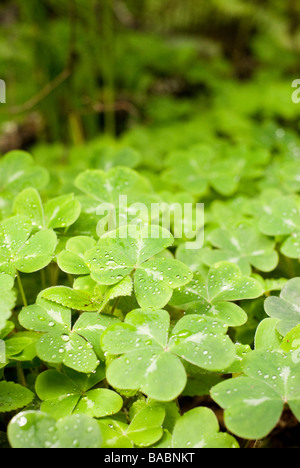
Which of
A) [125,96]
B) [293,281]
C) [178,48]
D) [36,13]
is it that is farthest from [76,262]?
[178,48]

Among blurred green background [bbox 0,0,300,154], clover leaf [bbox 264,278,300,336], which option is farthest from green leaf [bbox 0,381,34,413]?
blurred green background [bbox 0,0,300,154]

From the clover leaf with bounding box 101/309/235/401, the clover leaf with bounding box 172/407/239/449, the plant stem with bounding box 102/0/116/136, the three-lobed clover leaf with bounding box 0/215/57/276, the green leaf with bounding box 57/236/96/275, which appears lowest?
the clover leaf with bounding box 172/407/239/449

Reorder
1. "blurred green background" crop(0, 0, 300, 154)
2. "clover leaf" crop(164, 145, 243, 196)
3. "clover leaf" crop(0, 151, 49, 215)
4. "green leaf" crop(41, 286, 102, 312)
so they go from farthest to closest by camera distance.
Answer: "blurred green background" crop(0, 0, 300, 154) → "clover leaf" crop(164, 145, 243, 196) → "clover leaf" crop(0, 151, 49, 215) → "green leaf" crop(41, 286, 102, 312)

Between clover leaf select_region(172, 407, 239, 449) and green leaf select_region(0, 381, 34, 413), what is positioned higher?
clover leaf select_region(172, 407, 239, 449)

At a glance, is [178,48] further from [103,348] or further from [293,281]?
[103,348]

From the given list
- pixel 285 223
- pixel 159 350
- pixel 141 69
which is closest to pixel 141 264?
pixel 159 350

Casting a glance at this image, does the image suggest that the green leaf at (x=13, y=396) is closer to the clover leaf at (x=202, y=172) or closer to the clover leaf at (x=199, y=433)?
the clover leaf at (x=199, y=433)

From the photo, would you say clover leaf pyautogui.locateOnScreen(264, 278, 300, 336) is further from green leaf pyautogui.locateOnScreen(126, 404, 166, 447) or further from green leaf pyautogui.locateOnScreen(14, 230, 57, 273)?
green leaf pyautogui.locateOnScreen(14, 230, 57, 273)
